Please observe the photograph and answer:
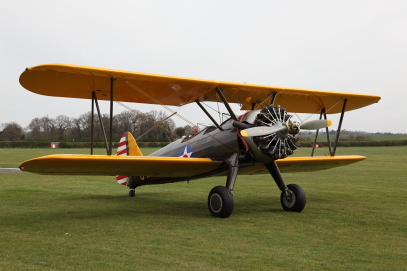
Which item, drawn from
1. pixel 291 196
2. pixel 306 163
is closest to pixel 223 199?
pixel 291 196

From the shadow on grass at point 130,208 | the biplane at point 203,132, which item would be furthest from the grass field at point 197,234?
the biplane at point 203,132

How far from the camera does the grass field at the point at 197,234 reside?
4.24 metres

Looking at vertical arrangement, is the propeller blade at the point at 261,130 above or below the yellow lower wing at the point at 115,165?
above

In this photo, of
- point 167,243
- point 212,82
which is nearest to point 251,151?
point 212,82

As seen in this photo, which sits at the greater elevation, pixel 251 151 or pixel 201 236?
pixel 251 151

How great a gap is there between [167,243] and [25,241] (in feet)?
6.48

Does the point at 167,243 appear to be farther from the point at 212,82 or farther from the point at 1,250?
the point at 212,82

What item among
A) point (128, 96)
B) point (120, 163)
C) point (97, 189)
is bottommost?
point (97, 189)

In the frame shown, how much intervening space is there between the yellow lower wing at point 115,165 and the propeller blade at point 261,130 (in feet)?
3.60

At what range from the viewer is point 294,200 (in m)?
7.93

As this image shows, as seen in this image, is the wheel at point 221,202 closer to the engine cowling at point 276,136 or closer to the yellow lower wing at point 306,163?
the engine cowling at point 276,136

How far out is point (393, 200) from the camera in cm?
937

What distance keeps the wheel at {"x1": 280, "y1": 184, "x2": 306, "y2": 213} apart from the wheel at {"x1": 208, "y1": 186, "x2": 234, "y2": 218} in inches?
60.8

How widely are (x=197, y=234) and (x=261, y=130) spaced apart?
95.0 inches
